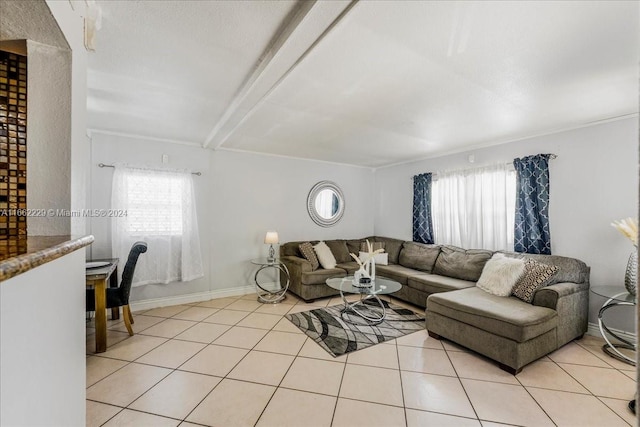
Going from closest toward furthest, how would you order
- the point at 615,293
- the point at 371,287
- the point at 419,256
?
1. the point at 615,293
2. the point at 371,287
3. the point at 419,256

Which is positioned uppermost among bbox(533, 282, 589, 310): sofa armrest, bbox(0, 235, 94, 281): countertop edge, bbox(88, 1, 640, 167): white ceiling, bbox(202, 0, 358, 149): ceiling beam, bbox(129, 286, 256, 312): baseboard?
bbox(88, 1, 640, 167): white ceiling

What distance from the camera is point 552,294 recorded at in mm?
2396

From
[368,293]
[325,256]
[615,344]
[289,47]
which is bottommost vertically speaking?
[615,344]

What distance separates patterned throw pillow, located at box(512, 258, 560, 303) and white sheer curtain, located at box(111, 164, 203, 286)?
3817 millimetres

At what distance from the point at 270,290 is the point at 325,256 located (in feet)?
3.51

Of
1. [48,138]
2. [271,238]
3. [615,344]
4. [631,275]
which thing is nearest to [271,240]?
[271,238]

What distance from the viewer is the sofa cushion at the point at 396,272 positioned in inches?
150

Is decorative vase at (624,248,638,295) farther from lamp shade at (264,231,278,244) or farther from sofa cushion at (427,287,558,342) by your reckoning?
lamp shade at (264,231,278,244)

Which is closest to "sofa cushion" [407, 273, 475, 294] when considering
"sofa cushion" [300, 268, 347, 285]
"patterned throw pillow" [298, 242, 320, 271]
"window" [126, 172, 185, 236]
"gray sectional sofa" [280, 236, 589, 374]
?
"gray sectional sofa" [280, 236, 589, 374]

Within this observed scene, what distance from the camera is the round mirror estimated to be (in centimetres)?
483

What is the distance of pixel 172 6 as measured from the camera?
1287mm

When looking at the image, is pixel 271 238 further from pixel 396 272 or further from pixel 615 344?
pixel 615 344

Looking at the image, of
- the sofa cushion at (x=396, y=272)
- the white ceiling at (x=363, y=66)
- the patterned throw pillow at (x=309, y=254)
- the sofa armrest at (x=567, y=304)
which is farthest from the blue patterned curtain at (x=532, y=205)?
the patterned throw pillow at (x=309, y=254)

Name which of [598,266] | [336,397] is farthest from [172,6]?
[598,266]
